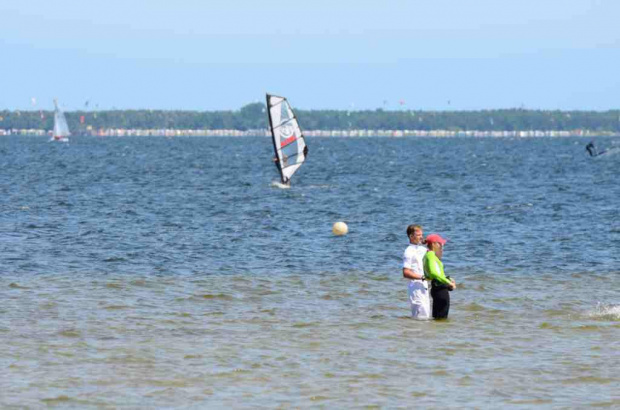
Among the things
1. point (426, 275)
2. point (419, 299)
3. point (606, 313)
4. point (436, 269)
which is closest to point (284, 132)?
point (606, 313)

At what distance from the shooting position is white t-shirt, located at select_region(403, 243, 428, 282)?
1825 cm

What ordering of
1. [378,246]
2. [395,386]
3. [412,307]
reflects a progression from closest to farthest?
[395,386] → [412,307] → [378,246]

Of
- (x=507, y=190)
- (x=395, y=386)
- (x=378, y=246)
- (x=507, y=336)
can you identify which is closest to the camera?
(x=395, y=386)

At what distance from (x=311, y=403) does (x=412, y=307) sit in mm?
6250

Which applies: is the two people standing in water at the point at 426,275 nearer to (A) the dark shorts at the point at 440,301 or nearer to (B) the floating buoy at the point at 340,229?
(A) the dark shorts at the point at 440,301

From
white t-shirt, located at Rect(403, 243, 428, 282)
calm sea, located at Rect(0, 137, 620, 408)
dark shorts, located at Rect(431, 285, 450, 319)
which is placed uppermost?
white t-shirt, located at Rect(403, 243, 428, 282)

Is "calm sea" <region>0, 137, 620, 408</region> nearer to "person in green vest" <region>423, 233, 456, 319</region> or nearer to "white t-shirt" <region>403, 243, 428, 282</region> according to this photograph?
"person in green vest" <region>423, 233, 456, 319</region>

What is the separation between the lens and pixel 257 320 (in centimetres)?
1941

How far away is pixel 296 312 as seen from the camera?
2042cm

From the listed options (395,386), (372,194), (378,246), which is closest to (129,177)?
(372,194)

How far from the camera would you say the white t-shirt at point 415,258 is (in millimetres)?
18250

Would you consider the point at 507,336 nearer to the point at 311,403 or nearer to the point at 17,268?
the point at 311,403

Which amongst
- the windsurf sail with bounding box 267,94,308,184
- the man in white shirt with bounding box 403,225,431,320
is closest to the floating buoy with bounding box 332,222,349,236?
the man in white shirt with bounding box 403,225,431,320

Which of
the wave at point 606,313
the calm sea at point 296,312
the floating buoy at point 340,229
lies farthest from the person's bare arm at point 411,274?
the floating buoy at point 340,229
